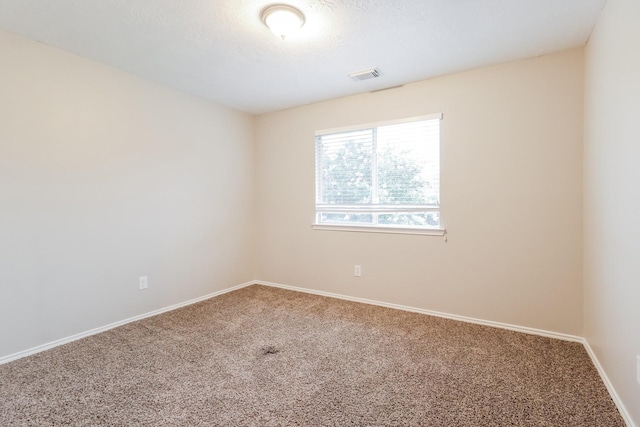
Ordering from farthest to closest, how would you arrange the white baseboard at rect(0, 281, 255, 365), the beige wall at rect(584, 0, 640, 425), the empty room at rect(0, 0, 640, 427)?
the white baseboard at rect(0, 281, 255, 365), the empty room at rect(0, 0, 640, 427), the beige wall at rect(584, 0, 640, 425)

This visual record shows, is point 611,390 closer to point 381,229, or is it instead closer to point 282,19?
point 381,229

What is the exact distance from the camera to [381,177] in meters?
3.37

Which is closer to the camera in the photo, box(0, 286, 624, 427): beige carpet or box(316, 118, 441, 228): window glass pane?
box(0, 286, 624, 427): beige carpet

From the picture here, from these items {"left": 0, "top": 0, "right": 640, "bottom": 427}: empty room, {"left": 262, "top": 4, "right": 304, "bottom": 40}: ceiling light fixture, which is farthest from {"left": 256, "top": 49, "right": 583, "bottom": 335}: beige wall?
{"left": 262, "top": 4, "right": 304, "bottom": 40}: ceiling light fixture

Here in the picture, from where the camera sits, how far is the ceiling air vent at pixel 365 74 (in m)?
2.84

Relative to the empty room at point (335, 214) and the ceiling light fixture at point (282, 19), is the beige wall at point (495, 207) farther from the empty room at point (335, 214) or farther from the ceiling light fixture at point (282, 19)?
the ceiling light fixture at point (282, 19)

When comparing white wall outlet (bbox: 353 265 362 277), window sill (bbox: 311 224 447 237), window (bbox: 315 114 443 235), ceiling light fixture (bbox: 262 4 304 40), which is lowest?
white wall outlet (bbox: 353 265 362 277)

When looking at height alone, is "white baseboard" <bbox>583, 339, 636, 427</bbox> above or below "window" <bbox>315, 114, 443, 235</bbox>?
below

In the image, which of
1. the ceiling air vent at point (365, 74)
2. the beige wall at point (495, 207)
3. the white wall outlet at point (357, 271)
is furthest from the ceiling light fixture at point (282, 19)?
the white wall outlet at point (357, 271)

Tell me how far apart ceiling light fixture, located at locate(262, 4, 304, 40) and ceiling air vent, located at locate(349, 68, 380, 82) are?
971 mm

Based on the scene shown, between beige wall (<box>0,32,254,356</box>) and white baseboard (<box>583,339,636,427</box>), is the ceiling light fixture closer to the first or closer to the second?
beige wall (<box>0,32,254,356</box>)

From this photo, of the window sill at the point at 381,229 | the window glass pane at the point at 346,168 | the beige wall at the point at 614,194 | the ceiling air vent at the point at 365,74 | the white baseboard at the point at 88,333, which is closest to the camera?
the beige wall at the point at 614,194

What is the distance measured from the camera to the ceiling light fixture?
1.92 m

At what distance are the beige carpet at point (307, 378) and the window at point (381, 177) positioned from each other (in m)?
1.10
